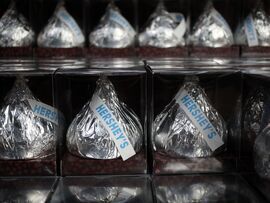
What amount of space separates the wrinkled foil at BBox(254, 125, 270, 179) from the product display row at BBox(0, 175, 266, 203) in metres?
0.06

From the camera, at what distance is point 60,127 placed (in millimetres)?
1104

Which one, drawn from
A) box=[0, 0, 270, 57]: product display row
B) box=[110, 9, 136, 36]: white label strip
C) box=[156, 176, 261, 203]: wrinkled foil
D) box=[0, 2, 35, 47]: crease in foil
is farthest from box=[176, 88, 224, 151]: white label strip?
box=[0, 2, 35, 47]: crease in foil

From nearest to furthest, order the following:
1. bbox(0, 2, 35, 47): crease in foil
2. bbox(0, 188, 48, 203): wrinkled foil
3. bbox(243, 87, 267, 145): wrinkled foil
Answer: bbox(0, 188, 48, 203): wrinkled foil → bbox(243, 87, 267, 145): wrinkled foil → bbox(0, 2, 35, 47): crease in foil

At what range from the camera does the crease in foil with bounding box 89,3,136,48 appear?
165 cm

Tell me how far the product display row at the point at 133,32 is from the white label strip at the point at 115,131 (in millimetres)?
613

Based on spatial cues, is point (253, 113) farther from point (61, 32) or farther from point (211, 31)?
point (61, 32)

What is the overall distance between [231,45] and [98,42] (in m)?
0.59

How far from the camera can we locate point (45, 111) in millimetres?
1093

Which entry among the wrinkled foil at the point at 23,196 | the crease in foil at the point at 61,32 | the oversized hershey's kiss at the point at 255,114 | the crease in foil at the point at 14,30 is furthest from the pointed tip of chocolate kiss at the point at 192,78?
the crease in foil at the point at 14,30

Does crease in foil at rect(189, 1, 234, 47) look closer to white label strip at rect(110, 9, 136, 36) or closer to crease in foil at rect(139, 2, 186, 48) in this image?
crease in foil at rect(139, 2, 186, 48)

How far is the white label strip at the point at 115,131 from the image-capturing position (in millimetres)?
1046

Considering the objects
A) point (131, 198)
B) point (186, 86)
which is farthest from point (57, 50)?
point (131, 198)

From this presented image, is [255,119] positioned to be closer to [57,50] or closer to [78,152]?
[78,152]

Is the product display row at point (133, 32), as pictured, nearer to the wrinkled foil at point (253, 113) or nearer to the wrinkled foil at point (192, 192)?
the wrinkled foil at point (253, 113)
